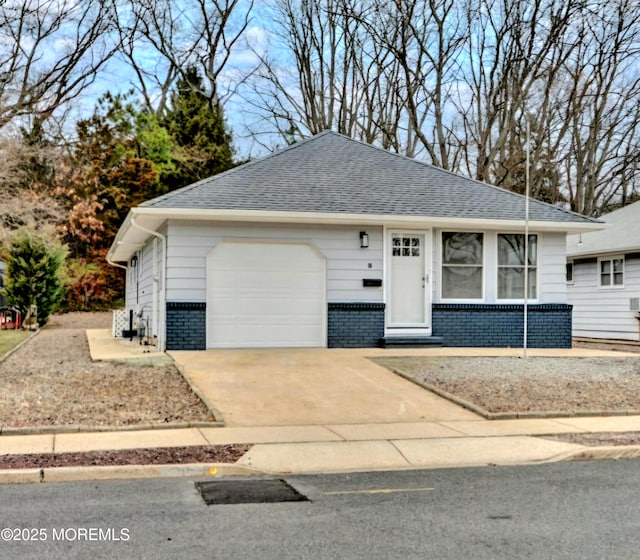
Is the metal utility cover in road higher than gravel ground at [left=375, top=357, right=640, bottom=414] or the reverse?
the reverse

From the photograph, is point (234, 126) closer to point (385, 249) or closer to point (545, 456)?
point (385, 249)

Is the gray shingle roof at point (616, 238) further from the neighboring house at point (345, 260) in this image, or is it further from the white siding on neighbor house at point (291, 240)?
the white siding on neighbor house at point (291, 240)

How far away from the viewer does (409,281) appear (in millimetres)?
14930

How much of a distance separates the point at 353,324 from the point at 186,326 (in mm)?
3433

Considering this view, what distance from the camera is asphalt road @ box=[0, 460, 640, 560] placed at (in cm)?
421

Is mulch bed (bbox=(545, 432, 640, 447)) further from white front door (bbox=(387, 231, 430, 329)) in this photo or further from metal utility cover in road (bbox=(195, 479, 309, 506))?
white front door (bbox=(387, 231, 430, 329))

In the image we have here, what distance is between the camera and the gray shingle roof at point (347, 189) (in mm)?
14008

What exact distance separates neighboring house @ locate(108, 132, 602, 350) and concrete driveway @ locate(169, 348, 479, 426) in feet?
4.10

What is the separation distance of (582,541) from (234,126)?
33042 mm

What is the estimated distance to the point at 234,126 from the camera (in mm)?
35469

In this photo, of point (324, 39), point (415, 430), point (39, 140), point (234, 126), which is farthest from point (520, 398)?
point (234, 126)

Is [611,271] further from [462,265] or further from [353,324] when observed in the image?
[353,324]

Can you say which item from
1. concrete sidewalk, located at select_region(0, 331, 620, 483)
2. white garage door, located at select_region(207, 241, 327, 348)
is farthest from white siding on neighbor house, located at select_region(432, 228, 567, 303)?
concrete sidewalk, located at select_region(0, 331, 620, 483)

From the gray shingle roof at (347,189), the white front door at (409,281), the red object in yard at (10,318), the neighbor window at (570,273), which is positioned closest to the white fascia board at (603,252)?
the neighbor window at (570,273)
